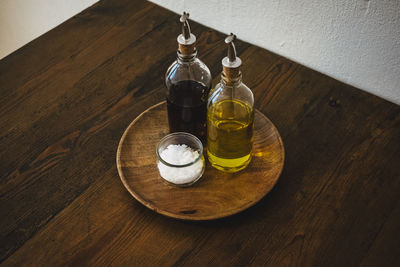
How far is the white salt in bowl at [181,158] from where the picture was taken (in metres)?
0.80

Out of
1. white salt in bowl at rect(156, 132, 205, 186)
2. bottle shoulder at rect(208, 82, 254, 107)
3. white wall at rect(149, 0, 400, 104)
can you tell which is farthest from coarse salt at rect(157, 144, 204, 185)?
white wall at rect(149, 0, 400, 104)

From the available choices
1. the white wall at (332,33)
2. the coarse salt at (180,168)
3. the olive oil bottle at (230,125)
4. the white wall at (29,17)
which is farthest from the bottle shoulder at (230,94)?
the white wall at (29,17)

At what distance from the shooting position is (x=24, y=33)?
6.86 feet

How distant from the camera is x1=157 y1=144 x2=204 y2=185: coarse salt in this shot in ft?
2.62

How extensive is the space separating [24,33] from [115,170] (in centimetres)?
152

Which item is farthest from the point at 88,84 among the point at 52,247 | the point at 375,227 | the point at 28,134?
the point at 375,227

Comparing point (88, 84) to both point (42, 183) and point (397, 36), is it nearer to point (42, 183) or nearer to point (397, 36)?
point (42, 183)

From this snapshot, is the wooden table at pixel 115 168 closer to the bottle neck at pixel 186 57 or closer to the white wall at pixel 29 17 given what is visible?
the bottle neck at pixel 186 57

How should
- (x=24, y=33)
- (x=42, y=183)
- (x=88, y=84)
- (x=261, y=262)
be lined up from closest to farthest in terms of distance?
(x=261, y=262)
(x=42, y=183)
(x=88, y=84)
(x=24, y=33)

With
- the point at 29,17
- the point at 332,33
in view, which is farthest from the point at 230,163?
the point at 29,17

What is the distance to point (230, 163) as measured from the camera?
0.84 meters

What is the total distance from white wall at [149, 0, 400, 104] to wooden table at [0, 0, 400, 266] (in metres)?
0.04

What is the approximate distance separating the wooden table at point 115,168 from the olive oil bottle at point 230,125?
0.35ft

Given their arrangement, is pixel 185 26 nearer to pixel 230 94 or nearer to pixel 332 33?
pixel 230 94
